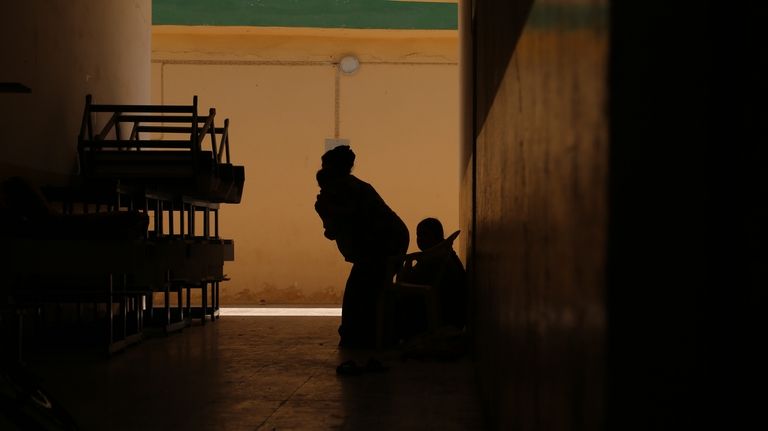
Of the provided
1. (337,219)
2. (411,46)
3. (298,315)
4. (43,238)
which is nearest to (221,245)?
(298,315)

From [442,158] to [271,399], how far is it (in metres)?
8.57

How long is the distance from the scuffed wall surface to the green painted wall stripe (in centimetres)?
957

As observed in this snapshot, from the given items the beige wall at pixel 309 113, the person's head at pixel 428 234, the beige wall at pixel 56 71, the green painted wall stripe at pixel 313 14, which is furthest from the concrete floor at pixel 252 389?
the green painted wall stripe at pixel 313 14

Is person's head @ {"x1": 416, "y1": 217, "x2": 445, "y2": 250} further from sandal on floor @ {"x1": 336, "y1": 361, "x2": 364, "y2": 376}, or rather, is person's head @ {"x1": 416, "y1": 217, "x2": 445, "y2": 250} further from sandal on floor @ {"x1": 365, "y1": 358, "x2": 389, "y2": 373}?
sandal on floor @ {"x1": 336, "y1": 361, "x2": 364, "y2": 376}

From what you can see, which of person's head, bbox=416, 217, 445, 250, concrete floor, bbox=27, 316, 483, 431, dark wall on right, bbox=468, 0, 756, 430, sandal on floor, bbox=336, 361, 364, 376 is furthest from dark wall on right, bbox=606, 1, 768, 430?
person's head, bbox=416, 217, 445, 250

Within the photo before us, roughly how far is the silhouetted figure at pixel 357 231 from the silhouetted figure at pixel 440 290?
21 cm

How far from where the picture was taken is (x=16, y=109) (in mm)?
6141

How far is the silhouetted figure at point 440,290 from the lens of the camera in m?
5.98

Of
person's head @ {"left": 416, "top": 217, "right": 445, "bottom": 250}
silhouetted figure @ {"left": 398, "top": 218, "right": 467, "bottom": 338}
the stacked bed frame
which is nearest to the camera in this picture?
the stacked bed frame

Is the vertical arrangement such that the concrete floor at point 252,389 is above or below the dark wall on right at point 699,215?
below

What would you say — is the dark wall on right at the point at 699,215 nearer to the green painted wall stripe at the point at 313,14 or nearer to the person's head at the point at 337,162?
the person's head at the point at 337,162

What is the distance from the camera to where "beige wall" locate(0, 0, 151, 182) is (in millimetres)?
6086

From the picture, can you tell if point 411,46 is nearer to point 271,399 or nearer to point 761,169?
point 271,399

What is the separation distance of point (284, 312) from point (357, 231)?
12.1 feet
